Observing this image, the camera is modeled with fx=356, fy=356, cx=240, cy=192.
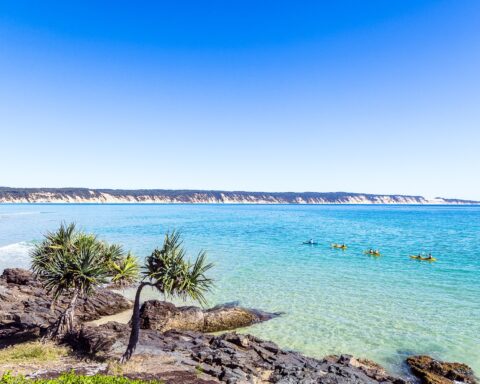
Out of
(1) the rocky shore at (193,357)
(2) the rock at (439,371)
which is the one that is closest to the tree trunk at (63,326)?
(1) the rocky shore at (193,357)

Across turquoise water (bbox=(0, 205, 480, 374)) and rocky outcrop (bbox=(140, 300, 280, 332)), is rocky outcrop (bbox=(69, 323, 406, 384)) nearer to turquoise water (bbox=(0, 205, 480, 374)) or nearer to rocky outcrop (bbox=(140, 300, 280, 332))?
turquoise water (bbox=(0, 205, 480, 374))

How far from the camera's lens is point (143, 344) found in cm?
1595

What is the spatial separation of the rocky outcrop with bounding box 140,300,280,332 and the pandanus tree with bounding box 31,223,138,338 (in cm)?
481

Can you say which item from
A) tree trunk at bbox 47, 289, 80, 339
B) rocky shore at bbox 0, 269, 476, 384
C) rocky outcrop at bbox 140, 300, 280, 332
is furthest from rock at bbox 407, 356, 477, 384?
tree trunk at bbox 47, 289, 80, 339

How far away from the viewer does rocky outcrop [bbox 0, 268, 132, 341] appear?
1924 centimetres

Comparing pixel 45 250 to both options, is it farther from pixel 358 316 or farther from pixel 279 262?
pixel 279 262

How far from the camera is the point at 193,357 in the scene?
1558 cm

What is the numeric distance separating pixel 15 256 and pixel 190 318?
1426 inches

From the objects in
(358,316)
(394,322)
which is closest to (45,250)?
(358,316)

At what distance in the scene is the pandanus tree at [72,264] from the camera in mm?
16016

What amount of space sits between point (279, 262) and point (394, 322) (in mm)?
21851

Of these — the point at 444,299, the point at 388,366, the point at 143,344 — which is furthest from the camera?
the point at 444,299

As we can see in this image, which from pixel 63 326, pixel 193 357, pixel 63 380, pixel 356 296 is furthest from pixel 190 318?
pixel 356 296

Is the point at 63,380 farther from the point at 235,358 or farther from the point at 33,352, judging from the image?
the point at 235,358
